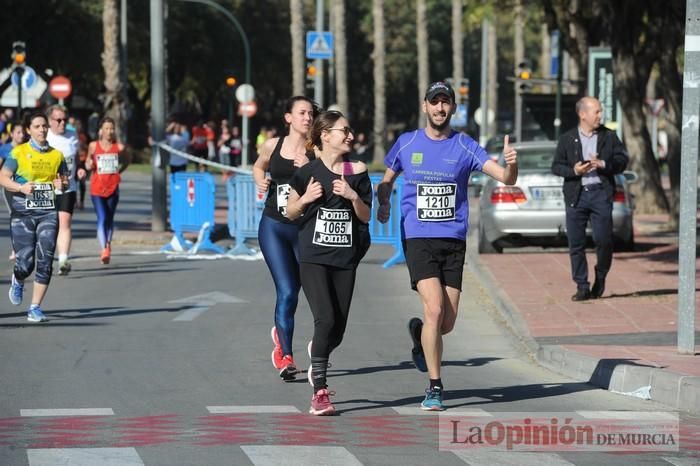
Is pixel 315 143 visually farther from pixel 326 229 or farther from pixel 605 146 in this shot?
pixel 605 146

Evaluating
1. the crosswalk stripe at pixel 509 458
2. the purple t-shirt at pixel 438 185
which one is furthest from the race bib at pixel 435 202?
the crosswalk stripe at pixel 509 458

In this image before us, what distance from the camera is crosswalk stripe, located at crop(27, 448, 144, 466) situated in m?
7.09

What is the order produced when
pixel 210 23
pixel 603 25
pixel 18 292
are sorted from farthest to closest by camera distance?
pixel 210 23, pixel 603 25, pixel 18 292

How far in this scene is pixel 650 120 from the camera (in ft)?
180

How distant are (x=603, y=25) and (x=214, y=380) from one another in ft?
68.7

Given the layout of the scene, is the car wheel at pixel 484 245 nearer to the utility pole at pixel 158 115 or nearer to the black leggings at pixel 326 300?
the utility pole at pixel 158 115

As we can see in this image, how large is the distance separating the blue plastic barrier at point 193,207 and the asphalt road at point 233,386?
174 inches

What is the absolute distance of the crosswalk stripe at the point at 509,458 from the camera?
7262 mm

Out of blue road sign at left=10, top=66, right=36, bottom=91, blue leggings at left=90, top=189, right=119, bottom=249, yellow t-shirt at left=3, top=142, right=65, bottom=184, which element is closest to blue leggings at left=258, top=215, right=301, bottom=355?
yellow t-shirt at left=3, top=142, right=65, bottom=184

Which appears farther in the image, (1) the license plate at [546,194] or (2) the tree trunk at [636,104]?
(2) the tree trunk at [636,104]

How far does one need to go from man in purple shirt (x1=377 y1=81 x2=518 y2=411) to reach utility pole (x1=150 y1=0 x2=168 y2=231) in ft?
46.2

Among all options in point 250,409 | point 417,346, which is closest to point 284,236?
point 417,346

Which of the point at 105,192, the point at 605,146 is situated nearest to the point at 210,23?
the point at 105,192

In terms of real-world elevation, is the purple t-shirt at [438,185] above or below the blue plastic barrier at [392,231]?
above
